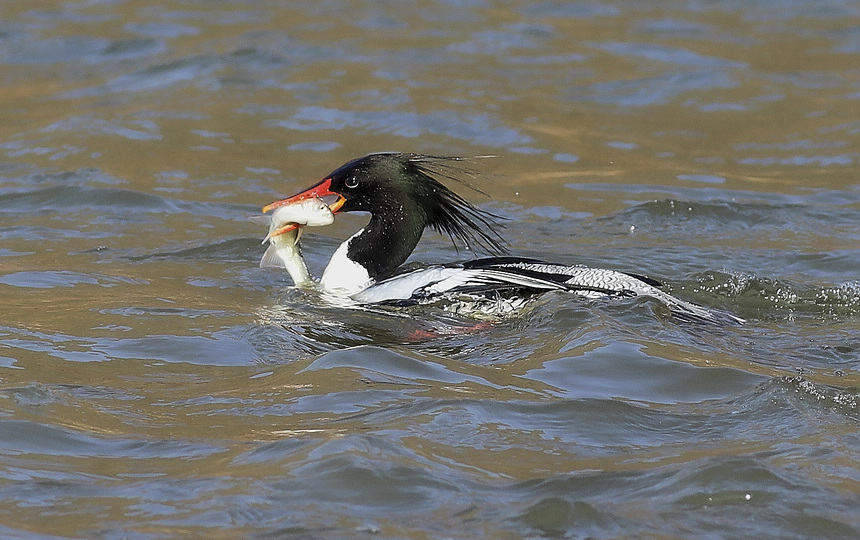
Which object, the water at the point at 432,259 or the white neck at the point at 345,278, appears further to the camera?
the white neck at the point at 345,278

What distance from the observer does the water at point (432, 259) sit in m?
4.09

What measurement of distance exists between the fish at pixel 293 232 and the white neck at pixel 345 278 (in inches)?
5.1

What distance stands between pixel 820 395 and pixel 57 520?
3063 mm

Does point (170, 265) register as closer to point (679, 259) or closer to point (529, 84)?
point (679, 259)

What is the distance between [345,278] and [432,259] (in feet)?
3.85

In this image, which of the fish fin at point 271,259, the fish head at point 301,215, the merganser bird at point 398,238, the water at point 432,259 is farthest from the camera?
the fish fin at point 271,259

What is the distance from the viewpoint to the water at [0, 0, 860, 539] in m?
4.09

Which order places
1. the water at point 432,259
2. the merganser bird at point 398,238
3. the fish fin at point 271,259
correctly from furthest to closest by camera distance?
the fish fin at point 271,259 < the merganser bird at point 398,238 < the water at point 432,259

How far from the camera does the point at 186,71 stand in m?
13.0

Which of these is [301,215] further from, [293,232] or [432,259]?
[432,259]

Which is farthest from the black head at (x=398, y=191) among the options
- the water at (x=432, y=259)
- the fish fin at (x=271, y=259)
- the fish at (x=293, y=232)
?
the water at (x=432, y=259)

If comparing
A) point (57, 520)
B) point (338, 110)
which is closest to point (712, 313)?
point (57, 520)

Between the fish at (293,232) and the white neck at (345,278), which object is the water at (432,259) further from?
the white neck at (345,278)

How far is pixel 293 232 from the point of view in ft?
22.5
